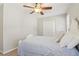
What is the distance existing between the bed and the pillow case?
72 millimetres

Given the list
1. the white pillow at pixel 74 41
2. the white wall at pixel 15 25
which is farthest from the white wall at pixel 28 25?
the white pillow at pixel 74 41

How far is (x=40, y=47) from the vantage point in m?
1.38

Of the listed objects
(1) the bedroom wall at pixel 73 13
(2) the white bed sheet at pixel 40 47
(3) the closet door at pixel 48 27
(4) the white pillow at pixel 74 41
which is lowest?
(2) the white bed sheet at pixel 40 47

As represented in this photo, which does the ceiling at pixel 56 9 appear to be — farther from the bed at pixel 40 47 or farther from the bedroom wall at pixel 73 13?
the bed at pixel 40 47

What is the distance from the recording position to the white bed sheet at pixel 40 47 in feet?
4.43

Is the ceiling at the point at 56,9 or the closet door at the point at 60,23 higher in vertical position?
the ceiling at the point at 56,9

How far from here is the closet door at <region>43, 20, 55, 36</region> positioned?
1.38 meters

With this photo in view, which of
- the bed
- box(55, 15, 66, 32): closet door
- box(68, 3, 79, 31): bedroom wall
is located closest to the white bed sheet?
the bed

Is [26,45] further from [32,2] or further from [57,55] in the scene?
[32,2]

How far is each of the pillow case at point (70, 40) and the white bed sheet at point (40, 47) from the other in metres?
0.07

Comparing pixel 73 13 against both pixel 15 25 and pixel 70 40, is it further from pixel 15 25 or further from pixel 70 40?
pixel 15 25

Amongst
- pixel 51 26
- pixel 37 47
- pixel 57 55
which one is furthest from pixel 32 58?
pixel 51 26

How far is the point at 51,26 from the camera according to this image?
4.54 feet

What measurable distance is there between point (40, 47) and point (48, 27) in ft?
0.81
